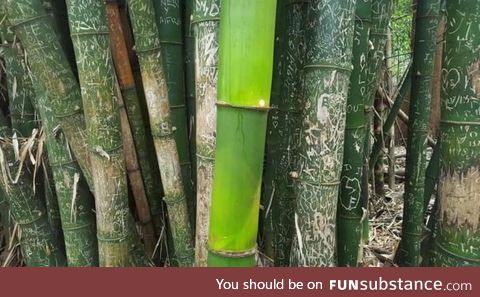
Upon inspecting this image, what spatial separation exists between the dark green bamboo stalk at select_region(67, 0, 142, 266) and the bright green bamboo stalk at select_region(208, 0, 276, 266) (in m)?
0.34

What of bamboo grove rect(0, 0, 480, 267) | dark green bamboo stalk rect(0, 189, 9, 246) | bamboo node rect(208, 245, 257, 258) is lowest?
dark green bamboo stalk rect(0, 189, 9, 246)

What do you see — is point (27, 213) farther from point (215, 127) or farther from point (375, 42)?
point (375, 42)

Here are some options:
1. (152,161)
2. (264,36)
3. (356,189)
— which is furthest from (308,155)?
(152,161)

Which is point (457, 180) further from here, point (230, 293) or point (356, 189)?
point (230, 293)

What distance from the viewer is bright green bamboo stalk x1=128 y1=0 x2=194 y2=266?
104 centimetres

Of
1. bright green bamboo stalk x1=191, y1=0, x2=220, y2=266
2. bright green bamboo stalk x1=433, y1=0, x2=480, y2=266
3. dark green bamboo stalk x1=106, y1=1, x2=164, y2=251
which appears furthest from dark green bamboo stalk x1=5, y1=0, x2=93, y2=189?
bright green bamboo stalk x1=433, y1=0, x2=480, y2=266

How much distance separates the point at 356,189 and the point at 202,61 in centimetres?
51

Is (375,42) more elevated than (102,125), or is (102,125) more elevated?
(375,42)

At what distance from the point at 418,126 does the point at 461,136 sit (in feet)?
1.49

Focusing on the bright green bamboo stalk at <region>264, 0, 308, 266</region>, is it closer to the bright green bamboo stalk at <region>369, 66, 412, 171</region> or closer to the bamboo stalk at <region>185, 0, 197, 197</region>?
the bamboo stalk at <region>185, 0, 197, 197</region>

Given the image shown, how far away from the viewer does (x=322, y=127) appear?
0.97m

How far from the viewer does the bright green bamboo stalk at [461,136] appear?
95 cm

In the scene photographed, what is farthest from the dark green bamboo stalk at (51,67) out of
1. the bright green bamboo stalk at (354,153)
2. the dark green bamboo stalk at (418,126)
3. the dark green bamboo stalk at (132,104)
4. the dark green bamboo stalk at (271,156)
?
the dark green bamboo stalk at (418,126)

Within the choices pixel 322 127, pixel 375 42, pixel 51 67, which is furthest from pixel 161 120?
pixel 375 42
